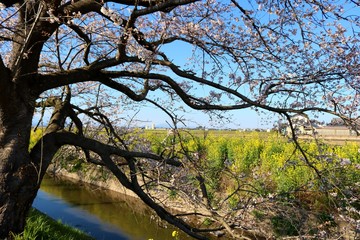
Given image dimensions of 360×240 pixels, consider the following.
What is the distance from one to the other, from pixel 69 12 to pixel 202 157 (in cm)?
237

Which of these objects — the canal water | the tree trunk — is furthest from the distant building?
the canal water

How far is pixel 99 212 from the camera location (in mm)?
11461

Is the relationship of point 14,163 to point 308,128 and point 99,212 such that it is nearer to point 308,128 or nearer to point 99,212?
point 308,128

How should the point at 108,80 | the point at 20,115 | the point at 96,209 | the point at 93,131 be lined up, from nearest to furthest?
1. the point at 20,115
2. the point at 108,80
3. the point at 93,131
4. the point at 96,209

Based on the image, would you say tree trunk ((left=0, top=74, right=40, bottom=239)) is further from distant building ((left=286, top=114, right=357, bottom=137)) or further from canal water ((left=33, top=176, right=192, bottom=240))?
canal water ((left=33, top=176, right=192, bottom=240))

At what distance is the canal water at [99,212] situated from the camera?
9.22 meters

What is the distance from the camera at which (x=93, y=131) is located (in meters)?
7.06

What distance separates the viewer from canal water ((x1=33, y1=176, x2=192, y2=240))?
9219 millimetres

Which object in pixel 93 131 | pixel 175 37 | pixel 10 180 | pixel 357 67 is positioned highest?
pixel 175 37

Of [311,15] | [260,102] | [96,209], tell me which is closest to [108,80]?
[260,102]

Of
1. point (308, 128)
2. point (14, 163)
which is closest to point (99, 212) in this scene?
point (14, 163)

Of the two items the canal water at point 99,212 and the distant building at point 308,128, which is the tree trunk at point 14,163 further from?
the canal water at point 99,212

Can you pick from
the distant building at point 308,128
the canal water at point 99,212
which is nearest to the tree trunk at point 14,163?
the distant building at point 308,128

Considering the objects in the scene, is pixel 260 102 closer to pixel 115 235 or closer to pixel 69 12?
pixel 69 12
